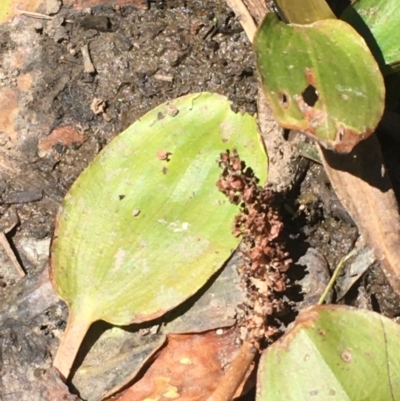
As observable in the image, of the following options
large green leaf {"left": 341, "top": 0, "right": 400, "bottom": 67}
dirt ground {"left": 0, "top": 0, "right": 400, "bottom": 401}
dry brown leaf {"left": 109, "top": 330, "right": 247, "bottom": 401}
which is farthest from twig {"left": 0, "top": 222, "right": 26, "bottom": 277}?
large green leaf {"left": 341, "top": 0, "right": 400, "bottom": 67}

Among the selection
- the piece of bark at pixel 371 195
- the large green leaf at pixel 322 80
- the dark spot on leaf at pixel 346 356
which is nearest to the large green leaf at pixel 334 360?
the dark spot on leaf at pixel 346 356

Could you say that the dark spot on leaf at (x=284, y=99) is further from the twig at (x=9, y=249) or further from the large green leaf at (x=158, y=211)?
the twig at (x=9, y=249)

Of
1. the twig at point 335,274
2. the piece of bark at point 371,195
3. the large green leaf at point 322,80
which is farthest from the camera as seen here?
the twig at point 335,274

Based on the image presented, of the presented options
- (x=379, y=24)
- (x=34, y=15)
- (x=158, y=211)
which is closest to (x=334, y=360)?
(x=158, y=211)

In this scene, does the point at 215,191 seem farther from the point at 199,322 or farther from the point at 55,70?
the point at 55,70

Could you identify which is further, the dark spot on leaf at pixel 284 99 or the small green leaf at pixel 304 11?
the small green leaf at pixel 304 11

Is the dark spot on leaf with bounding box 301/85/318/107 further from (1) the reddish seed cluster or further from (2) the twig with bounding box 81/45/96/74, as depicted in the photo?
(2) the twig with bounding box 81/45/96/74
